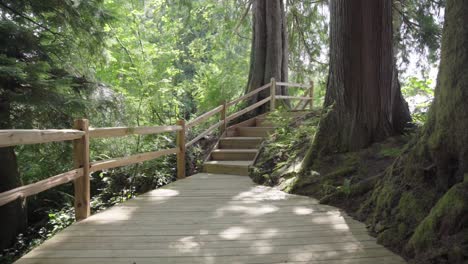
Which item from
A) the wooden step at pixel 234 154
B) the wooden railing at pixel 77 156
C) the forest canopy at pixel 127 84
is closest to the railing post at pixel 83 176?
the wooden railing at pixel 77 156

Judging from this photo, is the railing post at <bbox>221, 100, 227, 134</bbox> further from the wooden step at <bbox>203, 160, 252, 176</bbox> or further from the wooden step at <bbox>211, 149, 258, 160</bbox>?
the wooden step at <bbox>203, 160, 252, 176</bbox>

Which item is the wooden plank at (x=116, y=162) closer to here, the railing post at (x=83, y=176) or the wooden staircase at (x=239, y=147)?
the railing post at (x=83, y=176)

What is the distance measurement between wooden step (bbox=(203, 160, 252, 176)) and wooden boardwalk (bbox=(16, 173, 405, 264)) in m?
2.18

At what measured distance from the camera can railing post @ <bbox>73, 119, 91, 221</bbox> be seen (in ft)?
13.3

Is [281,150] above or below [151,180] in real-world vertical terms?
above

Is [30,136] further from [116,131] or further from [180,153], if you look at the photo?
[180,153]

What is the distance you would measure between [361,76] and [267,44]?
5837mm

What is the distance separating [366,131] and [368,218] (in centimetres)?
211

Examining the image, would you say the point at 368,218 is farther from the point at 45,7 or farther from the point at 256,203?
the point at 45,7

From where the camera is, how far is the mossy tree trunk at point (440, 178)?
8.65 feet

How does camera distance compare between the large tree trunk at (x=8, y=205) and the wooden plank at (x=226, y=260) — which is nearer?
the wooden plank at (x=226, y=260)

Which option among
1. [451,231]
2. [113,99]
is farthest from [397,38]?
[451,231]

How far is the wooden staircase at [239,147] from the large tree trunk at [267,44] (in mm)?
1237

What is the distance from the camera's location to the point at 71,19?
235 inches
